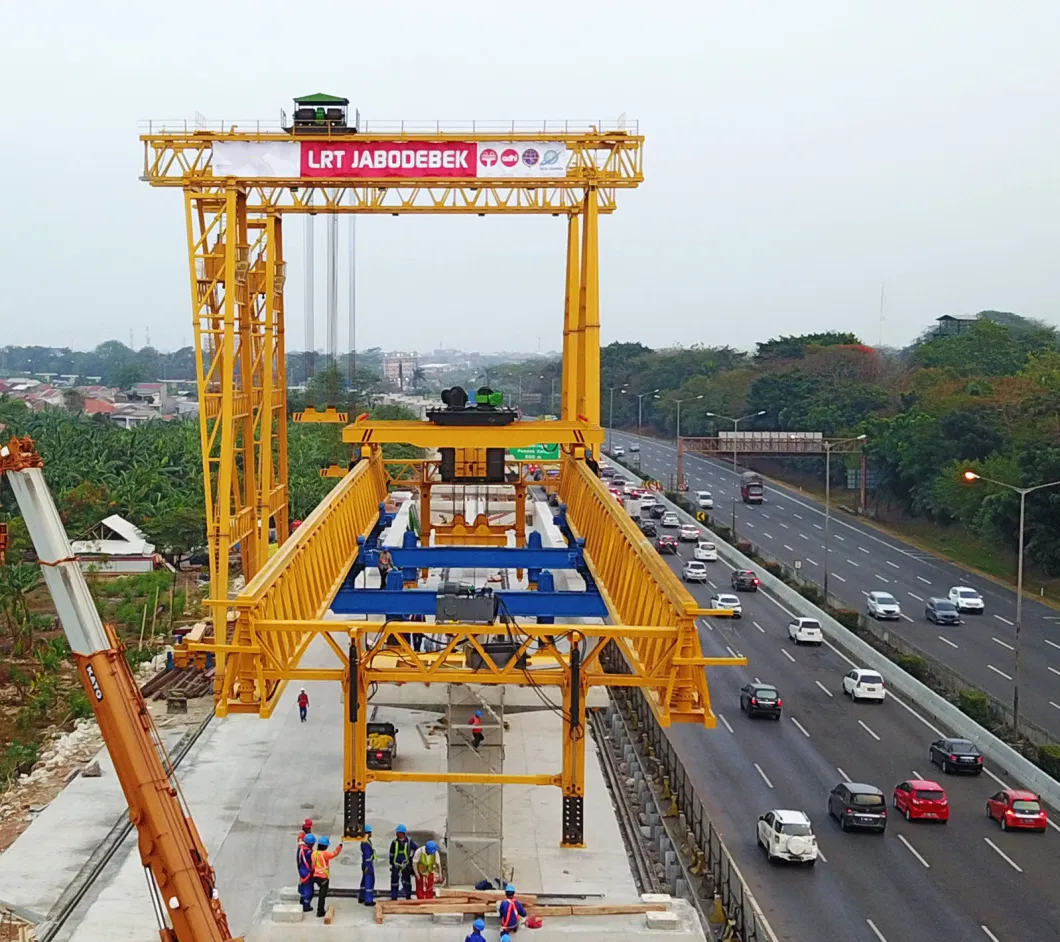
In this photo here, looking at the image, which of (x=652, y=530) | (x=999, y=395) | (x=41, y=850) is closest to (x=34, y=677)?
(x=41, y=850)

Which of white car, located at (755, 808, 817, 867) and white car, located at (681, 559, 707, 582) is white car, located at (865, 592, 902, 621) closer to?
white car, located at (681, 559, 707, 582)

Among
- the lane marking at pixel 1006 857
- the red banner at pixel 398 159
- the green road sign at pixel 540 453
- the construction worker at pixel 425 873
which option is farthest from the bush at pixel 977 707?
the construction worker at pixel 425 873

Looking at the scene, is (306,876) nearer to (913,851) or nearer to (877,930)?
(877,930)

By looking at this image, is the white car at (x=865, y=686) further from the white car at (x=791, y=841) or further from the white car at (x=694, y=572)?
the white car at (x=694, y=572)

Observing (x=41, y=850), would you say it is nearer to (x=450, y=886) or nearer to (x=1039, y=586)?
(x=450, y=886)

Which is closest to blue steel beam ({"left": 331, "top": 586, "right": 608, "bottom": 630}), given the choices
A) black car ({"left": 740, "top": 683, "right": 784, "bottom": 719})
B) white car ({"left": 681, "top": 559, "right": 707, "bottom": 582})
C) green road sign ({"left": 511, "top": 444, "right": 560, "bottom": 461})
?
black car ({"left": 740, "top": 683, "right": 784, "bottom": 719})

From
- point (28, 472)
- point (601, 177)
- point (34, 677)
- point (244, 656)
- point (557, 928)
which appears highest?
point (601, 177)
